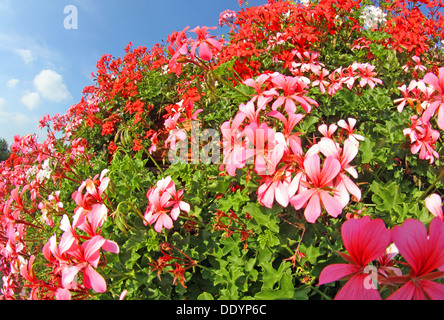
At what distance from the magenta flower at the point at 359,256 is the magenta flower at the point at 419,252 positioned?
3 centimetres

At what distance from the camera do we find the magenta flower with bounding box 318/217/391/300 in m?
0.61

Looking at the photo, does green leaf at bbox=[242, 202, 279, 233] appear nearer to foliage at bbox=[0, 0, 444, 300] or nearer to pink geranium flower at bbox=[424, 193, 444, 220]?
foliage at bbox=[0, 0, 444, 300]

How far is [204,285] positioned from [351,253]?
1.02 meters

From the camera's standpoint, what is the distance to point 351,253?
64cm

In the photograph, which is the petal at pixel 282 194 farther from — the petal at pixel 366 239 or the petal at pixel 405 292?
the petal at pixel 405 292

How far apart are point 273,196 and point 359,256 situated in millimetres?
323

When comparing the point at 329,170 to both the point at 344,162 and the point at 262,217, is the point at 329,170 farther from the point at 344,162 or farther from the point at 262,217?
the point at 262,217

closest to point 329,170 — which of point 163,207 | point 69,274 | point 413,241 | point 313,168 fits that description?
point 313,168

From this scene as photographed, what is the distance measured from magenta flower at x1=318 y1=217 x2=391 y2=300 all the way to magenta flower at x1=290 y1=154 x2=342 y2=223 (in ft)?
0.47

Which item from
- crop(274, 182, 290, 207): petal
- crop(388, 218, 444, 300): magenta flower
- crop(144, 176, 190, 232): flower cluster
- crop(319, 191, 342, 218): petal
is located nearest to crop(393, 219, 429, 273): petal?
crop(388, 218, 444, 300): magenta flower

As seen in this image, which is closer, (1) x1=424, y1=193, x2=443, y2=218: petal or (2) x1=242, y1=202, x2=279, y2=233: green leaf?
(1) x1=424, y1=193, x2=443, y2=218: petal

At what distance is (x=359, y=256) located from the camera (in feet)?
2.10

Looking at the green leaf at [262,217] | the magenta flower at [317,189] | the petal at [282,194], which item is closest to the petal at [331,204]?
the magenta flower at [317,189]
